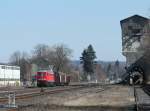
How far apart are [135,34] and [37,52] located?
98.8m

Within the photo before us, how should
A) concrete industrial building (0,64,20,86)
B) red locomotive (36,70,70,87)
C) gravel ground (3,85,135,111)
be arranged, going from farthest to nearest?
concrete industrial building (0,64,20,86), red locomotive (36,70,70,87), gravel ground (3,85,135,111)

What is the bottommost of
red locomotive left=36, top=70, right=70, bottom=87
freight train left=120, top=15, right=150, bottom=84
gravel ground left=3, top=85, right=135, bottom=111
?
gravel ground left=3, top=85, right=135, bottom=111

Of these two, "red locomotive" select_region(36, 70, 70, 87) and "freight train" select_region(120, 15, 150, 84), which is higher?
"freight train" select_region(120, 15, 150, 84)

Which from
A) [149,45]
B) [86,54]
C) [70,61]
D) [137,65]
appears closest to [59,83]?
[137,65]

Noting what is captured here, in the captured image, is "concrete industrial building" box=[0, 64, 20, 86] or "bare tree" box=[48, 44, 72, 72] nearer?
"concrete industrial building" box=[0, 64, 20, 86]

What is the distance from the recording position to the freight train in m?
94.8

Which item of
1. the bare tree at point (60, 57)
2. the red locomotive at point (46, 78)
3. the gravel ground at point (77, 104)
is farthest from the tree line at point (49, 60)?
the gravel ground at point (77, 104)

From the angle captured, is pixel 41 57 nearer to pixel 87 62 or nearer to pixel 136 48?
pixel 87 62

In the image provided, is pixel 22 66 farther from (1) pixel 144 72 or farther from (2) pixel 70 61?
(1) pixel 144 72

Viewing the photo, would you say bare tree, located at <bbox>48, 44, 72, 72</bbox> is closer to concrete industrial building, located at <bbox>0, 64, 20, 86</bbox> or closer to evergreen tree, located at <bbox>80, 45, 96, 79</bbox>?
evergreen tree, located at <bbox>80, 45, 96, 79</bbox>

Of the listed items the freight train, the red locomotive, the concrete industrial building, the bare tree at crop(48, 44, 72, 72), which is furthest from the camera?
the bare tree at crop(48, 44, 72, 72)

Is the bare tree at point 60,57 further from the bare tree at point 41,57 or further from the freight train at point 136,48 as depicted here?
the freight train at point 136,48

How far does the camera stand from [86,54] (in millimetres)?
195000

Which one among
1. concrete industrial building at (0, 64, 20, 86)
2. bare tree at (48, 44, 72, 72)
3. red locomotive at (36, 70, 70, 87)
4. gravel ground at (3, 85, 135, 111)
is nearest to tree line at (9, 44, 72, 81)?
bare tree at (48, 44, 72, 72)
